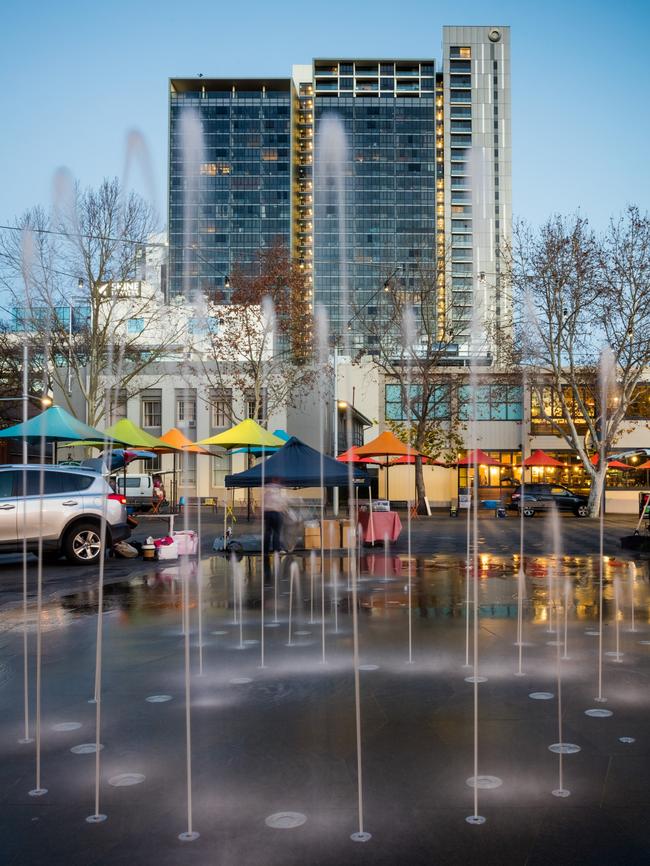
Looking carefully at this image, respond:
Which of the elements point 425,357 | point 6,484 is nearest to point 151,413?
point 425,357

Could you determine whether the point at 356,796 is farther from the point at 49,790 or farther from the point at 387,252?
the point at 387,252

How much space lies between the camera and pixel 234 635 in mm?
8242

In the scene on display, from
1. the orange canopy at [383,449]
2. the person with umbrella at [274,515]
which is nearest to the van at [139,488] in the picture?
the orange canopy at [383,449]

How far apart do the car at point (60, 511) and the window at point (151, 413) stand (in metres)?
36.6

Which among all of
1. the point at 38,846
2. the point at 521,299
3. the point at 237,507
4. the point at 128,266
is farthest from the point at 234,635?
the point at 237,507

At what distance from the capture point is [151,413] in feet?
171

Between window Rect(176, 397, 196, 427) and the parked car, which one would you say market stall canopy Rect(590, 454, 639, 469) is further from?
window Rect(176, 397, 196, 427)

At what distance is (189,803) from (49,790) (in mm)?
892

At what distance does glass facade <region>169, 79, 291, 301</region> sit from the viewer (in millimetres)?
128875

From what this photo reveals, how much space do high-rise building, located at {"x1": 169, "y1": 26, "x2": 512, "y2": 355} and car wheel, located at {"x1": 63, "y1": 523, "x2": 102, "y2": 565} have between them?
11516 cm

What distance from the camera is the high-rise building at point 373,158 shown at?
12938cm

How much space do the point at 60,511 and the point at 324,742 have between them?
11.3 metres

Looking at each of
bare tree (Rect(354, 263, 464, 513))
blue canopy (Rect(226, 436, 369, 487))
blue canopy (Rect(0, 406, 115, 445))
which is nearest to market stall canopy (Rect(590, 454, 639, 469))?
bare tree (Rect(354, 263, 464, 513))

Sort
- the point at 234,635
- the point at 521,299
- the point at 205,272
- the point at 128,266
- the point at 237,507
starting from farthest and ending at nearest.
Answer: the point at 205,272, the point at 237,507, the point at 521,299, the point at 128,266, the point at 234,635
